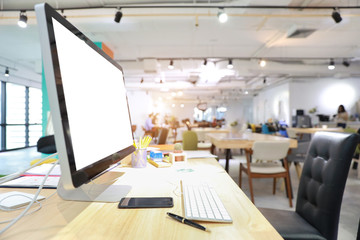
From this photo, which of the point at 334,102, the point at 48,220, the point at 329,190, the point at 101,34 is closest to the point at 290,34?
the point at 101,34

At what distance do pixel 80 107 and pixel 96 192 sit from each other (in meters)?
0.36

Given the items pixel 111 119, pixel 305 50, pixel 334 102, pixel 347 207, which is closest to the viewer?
pixel 111 119

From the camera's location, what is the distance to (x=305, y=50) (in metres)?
7.87

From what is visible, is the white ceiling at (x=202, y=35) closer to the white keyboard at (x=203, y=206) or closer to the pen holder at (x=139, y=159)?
the pen holder at (x=139, y=159)

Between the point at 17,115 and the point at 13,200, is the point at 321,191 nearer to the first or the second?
the point at 13,200

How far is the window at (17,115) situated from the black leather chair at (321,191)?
8.90 metres

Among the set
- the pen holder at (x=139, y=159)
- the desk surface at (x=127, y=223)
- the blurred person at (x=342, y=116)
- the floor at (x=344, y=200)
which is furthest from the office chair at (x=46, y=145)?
the blurred person at (x=342, y=116)

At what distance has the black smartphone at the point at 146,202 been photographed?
72cm

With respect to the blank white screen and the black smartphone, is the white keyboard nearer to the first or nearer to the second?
the black smartphone

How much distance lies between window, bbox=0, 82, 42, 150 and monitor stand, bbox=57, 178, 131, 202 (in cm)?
862

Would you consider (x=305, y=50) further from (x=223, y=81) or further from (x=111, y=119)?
(x=111, y=119)

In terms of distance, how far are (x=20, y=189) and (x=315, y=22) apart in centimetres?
583

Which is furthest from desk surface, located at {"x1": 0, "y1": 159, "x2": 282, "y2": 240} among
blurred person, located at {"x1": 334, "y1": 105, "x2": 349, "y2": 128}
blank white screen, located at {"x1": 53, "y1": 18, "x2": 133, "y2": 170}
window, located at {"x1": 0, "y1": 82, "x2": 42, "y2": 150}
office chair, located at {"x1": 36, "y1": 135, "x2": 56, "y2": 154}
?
blurred person, located at {"x1": 334, "y1": 105, "x2": 349, "y2": 128}

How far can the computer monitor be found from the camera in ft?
1.79
